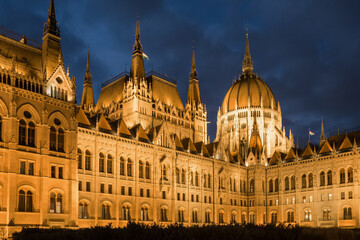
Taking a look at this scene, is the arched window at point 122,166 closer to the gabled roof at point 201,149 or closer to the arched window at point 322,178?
the gabled roof at point 201,149

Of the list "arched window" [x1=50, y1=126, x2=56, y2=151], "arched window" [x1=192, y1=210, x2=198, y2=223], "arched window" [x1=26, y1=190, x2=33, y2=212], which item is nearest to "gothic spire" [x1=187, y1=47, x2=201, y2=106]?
"arched window" [x1=192, y1=210, x2=198, y2=223]

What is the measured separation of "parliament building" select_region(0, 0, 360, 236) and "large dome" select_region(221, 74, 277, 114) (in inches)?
15.6

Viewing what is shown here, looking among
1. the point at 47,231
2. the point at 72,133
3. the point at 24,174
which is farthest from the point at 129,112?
the point at 47,231

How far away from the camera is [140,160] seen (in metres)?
71.4

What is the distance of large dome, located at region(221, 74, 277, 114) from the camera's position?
4641 inches

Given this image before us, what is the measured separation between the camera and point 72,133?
58750mm

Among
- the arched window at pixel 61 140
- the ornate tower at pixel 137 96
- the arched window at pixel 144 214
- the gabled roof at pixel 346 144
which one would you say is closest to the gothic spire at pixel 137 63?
the ornate tower at pixel 137 96

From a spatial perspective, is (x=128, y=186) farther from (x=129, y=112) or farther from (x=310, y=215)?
(x=310, y=215)

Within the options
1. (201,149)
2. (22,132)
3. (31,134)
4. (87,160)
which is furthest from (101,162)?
(201,149)

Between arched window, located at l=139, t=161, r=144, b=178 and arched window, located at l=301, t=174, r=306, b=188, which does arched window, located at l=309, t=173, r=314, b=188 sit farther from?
arched window, located at l=139, t=161, r=144, b=178

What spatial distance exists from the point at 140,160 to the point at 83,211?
14.1 m

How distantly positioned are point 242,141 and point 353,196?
43.0 m

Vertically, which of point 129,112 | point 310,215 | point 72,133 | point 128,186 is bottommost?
point 310,215

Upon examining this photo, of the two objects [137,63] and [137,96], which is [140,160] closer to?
[137,96]
